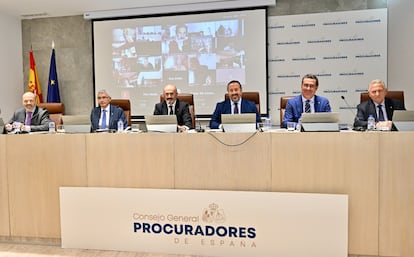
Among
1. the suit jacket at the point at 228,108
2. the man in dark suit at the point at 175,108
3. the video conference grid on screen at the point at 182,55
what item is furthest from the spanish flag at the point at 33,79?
the suit jacket at the point at 228,108

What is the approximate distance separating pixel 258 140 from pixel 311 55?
9.53 feet

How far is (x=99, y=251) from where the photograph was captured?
7.89 ft

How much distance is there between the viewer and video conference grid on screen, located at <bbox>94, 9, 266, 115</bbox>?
4.83 m

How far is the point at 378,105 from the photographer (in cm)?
328

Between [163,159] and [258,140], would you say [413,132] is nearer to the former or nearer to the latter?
[258,140]

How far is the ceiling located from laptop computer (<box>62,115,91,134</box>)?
2.64 m

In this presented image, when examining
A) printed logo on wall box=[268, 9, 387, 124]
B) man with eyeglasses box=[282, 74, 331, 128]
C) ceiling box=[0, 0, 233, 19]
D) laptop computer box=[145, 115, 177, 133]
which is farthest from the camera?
ceiling box=[0, 0, 233, 19]

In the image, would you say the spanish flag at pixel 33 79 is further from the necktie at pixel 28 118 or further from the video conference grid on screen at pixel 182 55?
the necktie at pixel 28 118

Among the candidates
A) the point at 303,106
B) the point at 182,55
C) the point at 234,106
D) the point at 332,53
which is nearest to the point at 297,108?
the point at 303,106

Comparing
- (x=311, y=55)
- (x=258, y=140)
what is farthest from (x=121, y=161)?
(x=311, y=55)

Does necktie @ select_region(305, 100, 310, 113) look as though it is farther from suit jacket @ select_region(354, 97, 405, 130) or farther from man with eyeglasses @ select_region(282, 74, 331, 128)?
suit jacket @ select_region(354, 97, 405, 130)

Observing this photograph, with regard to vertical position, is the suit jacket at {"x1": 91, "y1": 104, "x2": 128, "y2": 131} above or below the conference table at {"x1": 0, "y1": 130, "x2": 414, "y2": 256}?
above

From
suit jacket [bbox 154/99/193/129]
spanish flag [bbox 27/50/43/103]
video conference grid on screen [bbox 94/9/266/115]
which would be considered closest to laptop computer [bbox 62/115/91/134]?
suit jacket [bbox 154/99/193/129]

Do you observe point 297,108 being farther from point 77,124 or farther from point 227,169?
point 77,124
